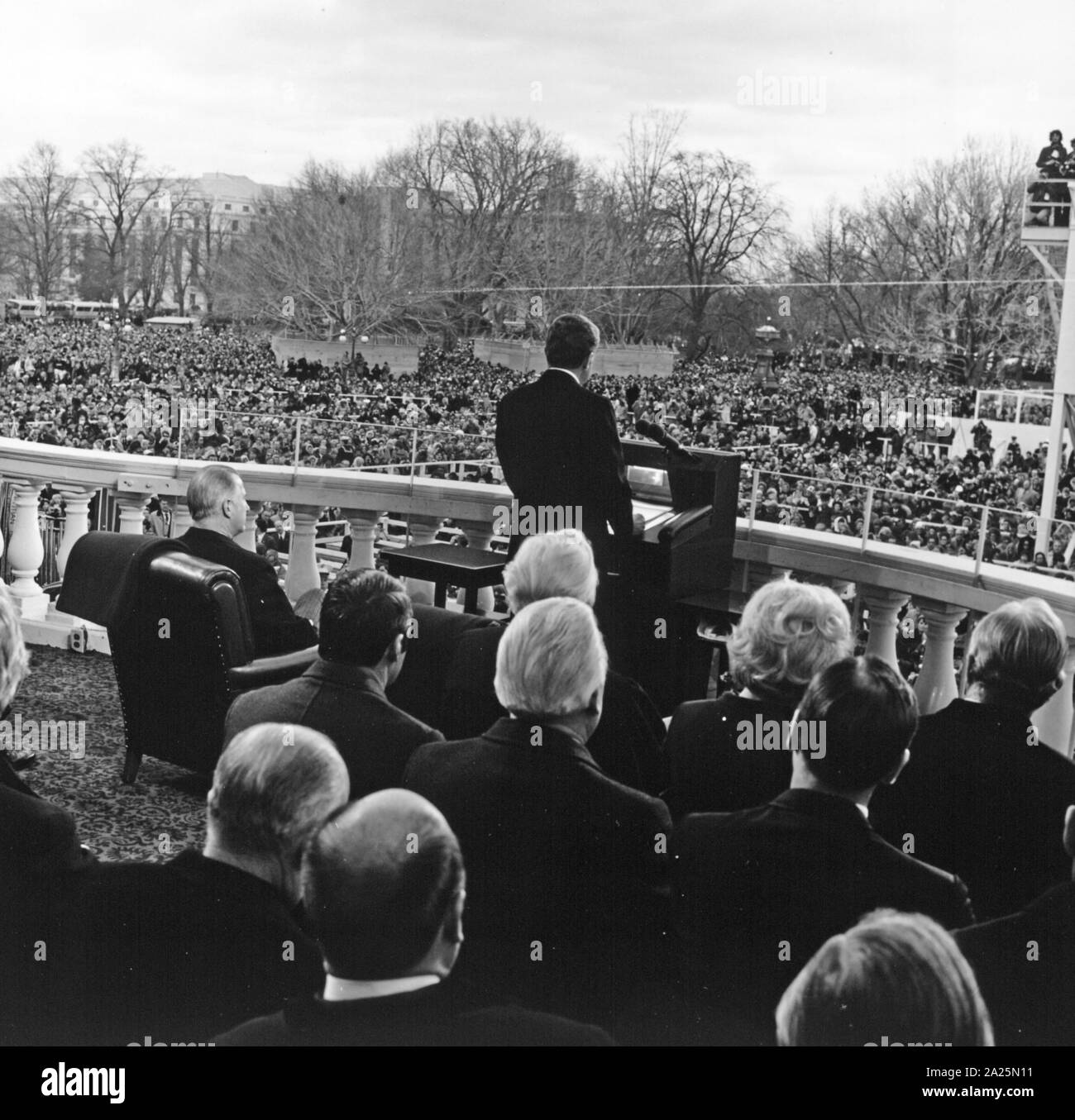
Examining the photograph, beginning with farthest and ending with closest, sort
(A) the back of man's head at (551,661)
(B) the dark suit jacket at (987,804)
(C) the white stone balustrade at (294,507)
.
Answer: (C) the white stone balustrade at (294,507) → (B) the dark suit jacket at (987,804) → (A) the back of man's head at (551,661)

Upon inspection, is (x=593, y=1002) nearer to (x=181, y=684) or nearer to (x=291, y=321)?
(x=181, y=684)

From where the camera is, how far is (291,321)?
1655 inches

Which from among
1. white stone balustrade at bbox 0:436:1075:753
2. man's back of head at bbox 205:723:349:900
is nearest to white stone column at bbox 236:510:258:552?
white stone balustrade at bbox 0:436:1075:753

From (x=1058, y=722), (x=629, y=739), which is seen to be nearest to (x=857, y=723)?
(x=629, y=739)

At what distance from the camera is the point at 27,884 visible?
6.86 ft

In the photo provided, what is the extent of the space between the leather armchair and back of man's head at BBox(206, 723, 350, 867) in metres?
1.45

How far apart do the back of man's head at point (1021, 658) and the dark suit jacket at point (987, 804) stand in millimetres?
47

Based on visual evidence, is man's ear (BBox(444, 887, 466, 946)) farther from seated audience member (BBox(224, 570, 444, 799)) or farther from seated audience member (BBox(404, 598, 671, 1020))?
seated audience member (BBox(224, 570, 444, 799))

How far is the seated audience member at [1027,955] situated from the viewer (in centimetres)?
200

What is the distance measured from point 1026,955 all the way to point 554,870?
733 mm

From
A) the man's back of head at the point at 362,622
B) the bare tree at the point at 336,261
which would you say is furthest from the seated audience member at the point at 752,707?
the bare tree at the point at 336,261

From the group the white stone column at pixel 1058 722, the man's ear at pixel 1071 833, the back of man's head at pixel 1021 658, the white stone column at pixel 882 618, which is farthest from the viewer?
the white stone column at pixel 882 618

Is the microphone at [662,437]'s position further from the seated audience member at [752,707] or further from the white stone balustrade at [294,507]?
the seated audience member at [752,707]

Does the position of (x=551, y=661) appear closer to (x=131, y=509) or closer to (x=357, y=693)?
(x=357, y=693)
